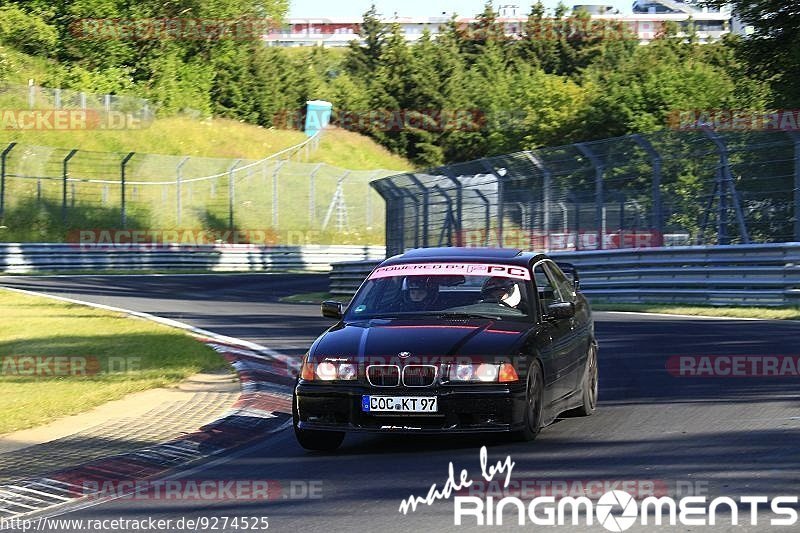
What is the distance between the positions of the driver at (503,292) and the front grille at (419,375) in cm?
135

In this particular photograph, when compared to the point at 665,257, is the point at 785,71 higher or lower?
higher

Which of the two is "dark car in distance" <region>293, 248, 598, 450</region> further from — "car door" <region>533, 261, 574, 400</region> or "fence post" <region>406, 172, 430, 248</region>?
"fence post" <region>406, 172, 430, 248</region>

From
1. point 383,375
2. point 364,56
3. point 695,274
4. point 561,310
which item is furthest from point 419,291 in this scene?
point 364,56

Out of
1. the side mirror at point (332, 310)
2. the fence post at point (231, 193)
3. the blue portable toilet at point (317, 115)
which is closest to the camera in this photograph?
the side mirror at point (332, 310)

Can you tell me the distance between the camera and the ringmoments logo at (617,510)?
21.2 ft

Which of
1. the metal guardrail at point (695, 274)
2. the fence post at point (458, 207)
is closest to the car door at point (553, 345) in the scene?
the metal guardrail at point (695, 274)

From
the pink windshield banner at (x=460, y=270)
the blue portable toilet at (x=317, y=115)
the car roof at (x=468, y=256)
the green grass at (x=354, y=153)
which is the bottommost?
the pink windshield banner at (x=460, y=270)

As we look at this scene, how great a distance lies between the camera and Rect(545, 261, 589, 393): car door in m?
10.1

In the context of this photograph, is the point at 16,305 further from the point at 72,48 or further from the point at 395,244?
the point at 72,48

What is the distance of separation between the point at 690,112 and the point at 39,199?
24260 millimetres

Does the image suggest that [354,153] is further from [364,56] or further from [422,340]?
[422,340]

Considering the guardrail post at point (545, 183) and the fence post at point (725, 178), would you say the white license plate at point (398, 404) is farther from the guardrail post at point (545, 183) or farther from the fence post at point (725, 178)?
the guardrail post at point (545, 183)

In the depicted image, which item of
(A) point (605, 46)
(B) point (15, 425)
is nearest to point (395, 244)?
(B) point (15, 425)

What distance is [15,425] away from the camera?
1064cm
